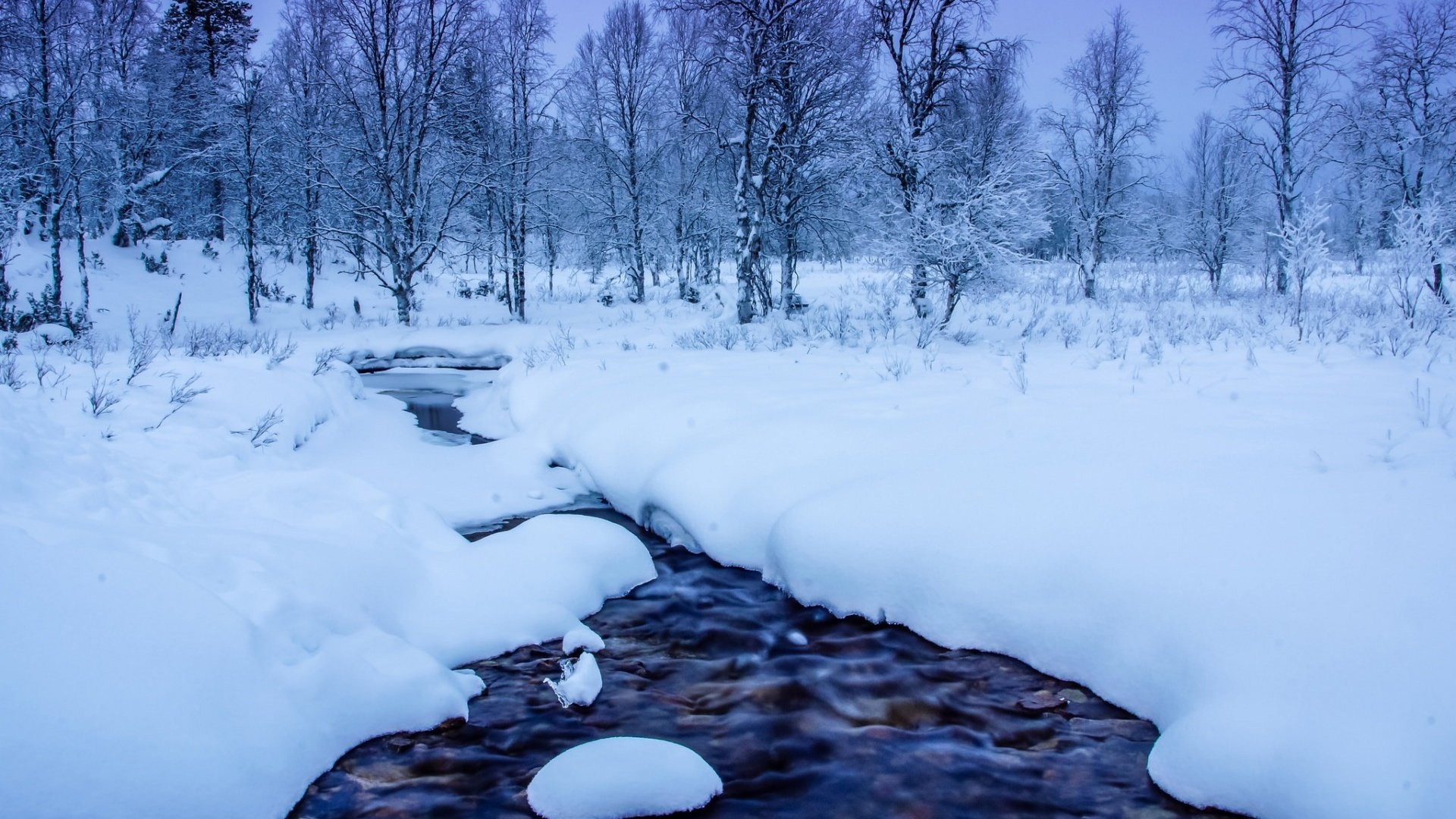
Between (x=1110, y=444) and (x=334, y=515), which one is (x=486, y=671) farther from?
(x=1110, y=444)

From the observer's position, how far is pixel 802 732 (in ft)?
9.56

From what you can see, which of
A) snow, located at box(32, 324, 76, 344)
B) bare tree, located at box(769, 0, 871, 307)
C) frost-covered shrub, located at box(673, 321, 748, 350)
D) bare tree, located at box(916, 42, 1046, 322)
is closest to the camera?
bare tree, located at box(916, 42, 1046, 322)

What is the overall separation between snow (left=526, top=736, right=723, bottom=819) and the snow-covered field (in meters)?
0.82

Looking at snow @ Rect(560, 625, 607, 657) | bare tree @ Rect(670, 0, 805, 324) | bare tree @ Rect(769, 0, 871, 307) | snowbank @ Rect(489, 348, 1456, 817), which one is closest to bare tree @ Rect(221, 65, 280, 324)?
bare tree @ Rect(670, 0, 805, 324)

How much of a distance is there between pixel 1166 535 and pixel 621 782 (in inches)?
98.7

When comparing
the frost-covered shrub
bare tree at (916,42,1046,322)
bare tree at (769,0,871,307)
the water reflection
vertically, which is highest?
bare tree at (769,0,871,307)

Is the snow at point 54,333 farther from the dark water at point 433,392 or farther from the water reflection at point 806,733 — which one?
the water reflection at point 806,733

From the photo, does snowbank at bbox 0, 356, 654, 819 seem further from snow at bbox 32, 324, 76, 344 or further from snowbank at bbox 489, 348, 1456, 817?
snow at bbox 32, 324, 76, 344

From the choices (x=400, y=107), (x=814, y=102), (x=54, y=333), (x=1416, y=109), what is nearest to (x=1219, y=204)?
(x=1416, y=109)

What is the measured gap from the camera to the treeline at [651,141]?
1283 cm

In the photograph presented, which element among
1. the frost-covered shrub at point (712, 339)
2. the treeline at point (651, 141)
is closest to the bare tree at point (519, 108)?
the treeline at point (651, 141)

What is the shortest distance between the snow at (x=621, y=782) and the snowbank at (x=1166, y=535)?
5.06 feet

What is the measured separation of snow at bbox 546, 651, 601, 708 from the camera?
3.17 m

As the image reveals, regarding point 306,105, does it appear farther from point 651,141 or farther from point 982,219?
point 982,219
